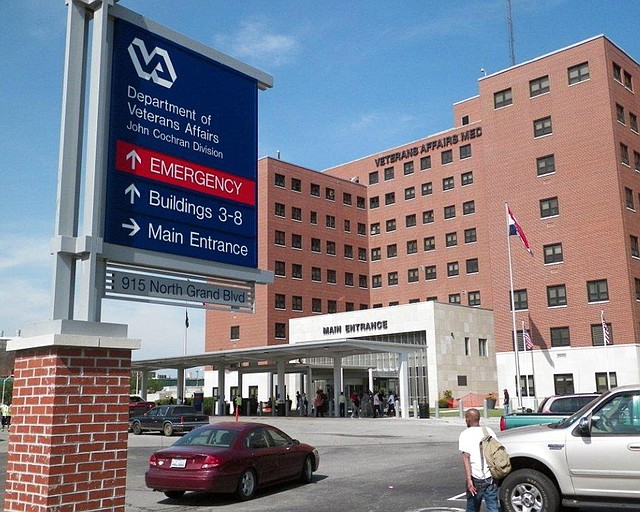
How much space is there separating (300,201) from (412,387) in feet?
87.2

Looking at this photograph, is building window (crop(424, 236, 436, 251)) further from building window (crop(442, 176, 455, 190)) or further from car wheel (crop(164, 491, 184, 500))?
car wheel (crop(164, 491, 184, 500))

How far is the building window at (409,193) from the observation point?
77812 mm

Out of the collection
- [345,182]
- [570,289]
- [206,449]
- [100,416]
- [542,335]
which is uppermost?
[345,182]

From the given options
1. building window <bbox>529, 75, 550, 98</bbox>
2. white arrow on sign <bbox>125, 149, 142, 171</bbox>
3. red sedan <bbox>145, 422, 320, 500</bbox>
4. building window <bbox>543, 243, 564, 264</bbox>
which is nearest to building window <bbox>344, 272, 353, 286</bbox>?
building window <bbox>543, 243, 564, 264</bbox>

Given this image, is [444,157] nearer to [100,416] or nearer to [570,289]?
[570,289]

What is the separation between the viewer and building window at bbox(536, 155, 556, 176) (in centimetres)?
5466

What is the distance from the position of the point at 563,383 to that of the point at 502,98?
2354 cm

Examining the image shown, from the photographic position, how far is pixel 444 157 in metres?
75.3

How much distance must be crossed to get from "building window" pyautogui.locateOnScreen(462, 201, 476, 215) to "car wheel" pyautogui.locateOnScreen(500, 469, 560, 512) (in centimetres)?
6369

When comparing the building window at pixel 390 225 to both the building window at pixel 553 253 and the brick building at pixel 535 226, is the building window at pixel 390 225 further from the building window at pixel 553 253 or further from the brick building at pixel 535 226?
the building window at pixel 553 253

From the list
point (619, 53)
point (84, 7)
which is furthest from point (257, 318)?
point (84, 7)

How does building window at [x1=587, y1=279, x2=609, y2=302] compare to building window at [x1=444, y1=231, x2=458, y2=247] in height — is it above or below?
below

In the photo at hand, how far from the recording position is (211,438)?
45.6 feet

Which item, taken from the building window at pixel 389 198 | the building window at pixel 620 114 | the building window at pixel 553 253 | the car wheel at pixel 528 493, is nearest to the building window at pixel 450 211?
the building window at pixel 389 198
